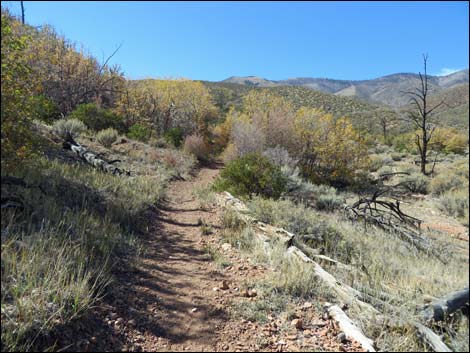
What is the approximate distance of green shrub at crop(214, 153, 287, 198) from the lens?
9.20 metres

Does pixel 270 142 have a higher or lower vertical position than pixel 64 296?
higher

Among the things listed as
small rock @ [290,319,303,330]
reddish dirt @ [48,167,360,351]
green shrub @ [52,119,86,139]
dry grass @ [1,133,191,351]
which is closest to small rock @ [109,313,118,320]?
reddish dirt @ [48,167,360,351]

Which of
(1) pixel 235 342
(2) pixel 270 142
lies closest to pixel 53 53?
(2) pixel 270 142

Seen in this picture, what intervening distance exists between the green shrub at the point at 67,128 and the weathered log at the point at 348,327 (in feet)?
38.7

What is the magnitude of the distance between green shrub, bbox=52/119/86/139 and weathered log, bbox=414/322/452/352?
12629 mm

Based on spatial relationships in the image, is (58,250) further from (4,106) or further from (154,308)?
(4,106)

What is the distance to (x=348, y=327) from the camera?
3010mm

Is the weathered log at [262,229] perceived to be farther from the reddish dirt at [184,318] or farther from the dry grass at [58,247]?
the dry grass at [58,247]

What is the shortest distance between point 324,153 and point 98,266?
15.5m

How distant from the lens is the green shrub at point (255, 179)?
30.2 feet

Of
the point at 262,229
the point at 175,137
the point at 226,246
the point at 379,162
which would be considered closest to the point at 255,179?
the point at 262,229

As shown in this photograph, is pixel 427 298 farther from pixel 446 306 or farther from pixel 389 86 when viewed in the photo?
pixel 389 86

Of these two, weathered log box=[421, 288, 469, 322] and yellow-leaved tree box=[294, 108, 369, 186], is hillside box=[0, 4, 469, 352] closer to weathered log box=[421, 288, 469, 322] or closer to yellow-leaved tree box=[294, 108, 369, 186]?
weathered log box=[421, 288, 469, 322]

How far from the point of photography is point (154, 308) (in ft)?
11.1
